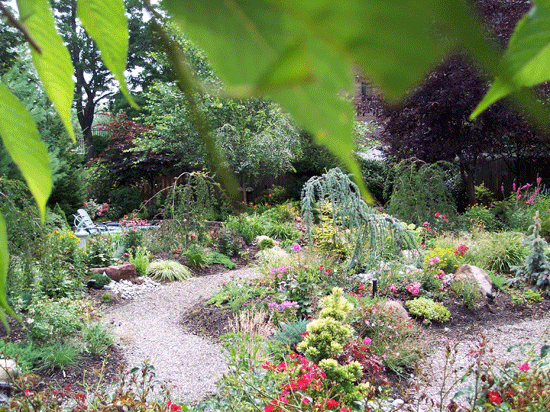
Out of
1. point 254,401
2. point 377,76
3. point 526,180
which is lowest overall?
point 254,401

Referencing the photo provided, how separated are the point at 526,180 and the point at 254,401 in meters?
6.68

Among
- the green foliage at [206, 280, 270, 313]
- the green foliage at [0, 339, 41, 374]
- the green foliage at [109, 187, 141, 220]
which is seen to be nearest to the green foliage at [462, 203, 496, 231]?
the green foliage at [206, 280, 270, 313]

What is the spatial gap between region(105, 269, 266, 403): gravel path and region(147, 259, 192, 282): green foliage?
386mm

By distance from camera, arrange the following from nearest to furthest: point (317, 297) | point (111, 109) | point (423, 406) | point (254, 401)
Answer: point (111, 109) → point (254, 401) → point (423, 406) → point (317, 297)

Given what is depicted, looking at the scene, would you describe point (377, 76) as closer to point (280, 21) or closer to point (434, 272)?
point (280, 21)

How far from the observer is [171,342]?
3936mm

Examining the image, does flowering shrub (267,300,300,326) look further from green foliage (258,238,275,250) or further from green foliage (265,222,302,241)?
green foliage (265,222,302,241)

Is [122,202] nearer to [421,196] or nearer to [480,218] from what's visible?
[421,196]

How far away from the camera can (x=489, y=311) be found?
176 inches

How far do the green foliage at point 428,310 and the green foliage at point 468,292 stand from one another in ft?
1.16

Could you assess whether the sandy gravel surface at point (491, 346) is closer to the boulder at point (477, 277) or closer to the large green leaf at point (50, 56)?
the boulder at point (477, 277)

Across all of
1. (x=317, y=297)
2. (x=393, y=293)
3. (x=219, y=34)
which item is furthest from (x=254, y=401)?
(x=393, y=293)

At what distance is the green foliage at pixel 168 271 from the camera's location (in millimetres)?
6023

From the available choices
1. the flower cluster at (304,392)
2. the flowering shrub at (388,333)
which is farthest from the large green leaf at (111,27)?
the flowering shrub at (388,333)
